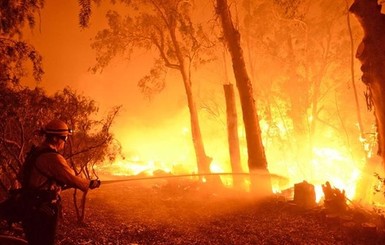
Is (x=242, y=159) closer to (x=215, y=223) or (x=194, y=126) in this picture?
(x=194, y=126)

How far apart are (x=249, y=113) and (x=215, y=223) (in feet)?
14.9

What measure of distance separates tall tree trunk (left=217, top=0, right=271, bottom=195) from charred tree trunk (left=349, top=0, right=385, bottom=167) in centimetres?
531

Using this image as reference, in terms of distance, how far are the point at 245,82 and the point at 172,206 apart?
5066mm

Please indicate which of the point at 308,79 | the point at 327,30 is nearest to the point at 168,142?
the point at 308,79

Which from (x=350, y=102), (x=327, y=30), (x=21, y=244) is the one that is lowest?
(x=21, y=244)

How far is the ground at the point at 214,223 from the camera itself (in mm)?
7539

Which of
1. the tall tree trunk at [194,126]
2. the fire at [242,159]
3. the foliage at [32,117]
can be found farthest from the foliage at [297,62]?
the foliage at [32,117]

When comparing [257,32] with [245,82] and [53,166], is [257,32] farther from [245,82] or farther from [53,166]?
[53,166]

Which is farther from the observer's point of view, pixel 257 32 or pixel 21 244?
pixel 257 32

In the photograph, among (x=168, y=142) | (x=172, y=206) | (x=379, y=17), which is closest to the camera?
(x=379, y=17)

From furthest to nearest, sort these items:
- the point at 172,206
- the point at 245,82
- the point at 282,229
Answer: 1. the point at 245,82
2. the point at 172,206
3. the point at 282,229

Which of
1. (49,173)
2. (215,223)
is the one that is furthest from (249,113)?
(49,173)

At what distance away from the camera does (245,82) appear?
12.2m

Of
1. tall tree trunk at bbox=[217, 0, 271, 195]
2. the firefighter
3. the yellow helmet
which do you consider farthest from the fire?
the firefighter
